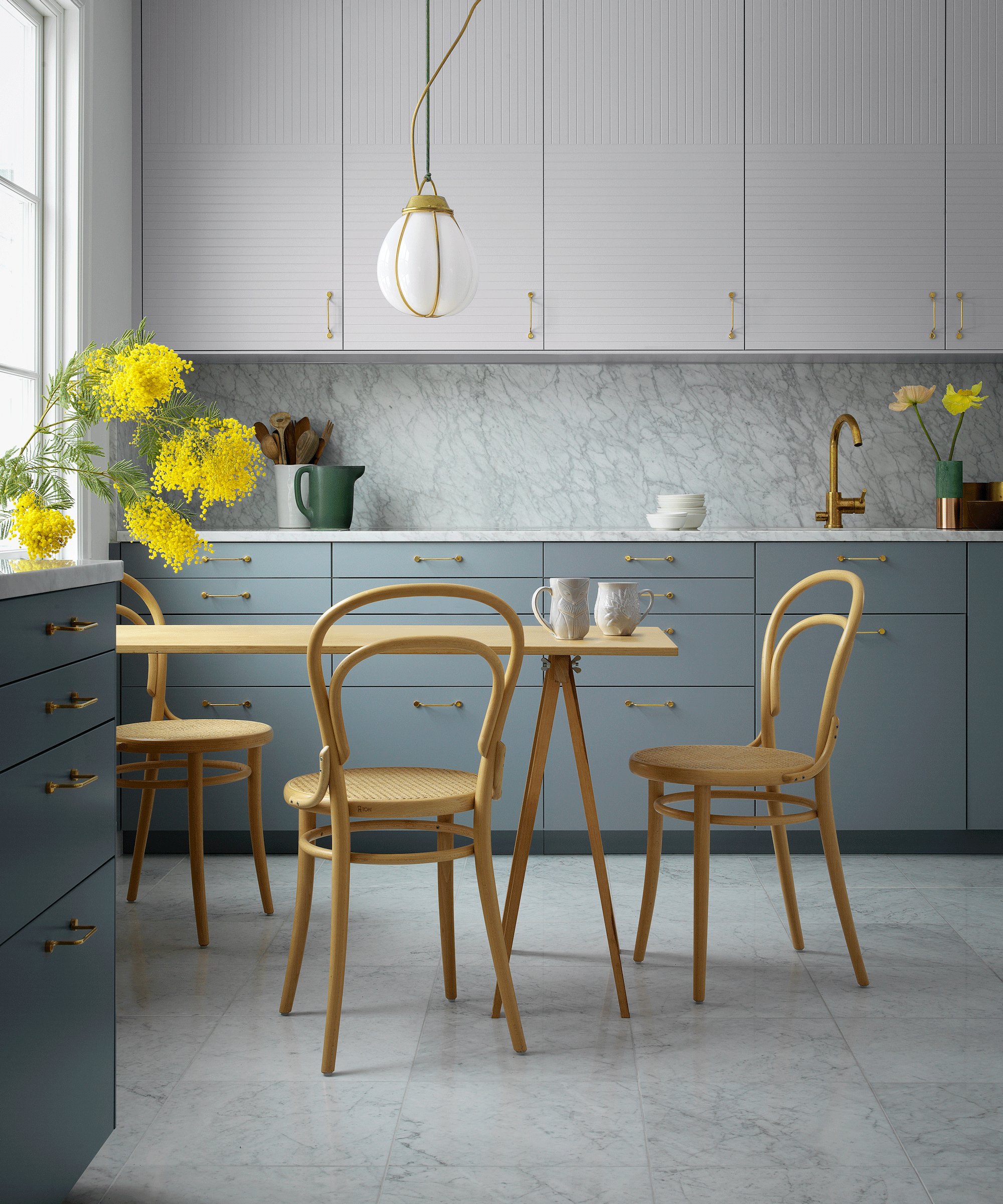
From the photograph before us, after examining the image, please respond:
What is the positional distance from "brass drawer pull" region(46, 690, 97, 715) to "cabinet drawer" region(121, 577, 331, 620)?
185cm

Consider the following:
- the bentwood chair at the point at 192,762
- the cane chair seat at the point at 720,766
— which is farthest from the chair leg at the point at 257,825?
the cane chair seat at the point at 720,766

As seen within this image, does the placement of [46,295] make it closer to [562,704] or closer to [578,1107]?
[562,704]

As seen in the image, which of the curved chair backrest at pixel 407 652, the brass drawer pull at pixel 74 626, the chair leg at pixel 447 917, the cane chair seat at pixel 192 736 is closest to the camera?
the brass drawer pull at pixel 74 626

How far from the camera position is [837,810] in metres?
3.39

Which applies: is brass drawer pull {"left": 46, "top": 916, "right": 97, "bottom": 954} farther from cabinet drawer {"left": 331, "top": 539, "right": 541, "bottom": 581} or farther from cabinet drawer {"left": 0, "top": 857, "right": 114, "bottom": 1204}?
cabinet drawer {"left": 331, "top": 539, "right": 541, "bottom": 581}

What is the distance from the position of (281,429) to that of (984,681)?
2.36 meters

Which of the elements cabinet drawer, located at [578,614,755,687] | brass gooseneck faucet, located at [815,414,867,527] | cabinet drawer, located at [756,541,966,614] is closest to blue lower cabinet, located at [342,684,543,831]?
cabinet drawer, located at [578,614,755,687]

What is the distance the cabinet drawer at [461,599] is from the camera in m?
3.34

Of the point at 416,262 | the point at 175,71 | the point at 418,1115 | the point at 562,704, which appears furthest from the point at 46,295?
the point at 418,1115

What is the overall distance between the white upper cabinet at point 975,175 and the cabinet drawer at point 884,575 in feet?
2.39

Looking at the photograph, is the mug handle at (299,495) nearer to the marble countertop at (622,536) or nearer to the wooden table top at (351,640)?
the marble countertop at (622,536)

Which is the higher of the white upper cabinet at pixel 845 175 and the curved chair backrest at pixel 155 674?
the white upper cabinet at pixel 845 175

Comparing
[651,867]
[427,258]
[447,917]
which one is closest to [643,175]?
[427,258]

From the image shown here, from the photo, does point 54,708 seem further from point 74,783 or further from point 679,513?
point 679,513
